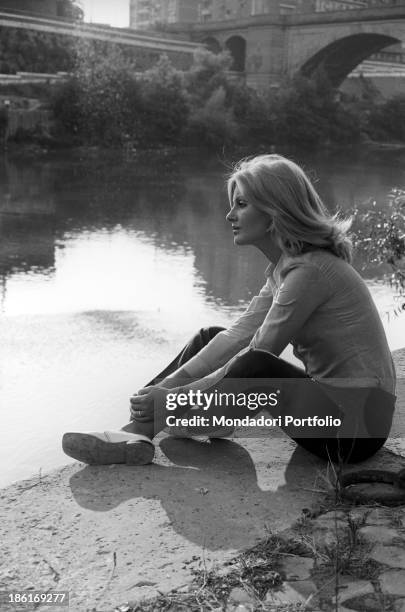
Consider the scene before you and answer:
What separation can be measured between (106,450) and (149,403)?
169 mm

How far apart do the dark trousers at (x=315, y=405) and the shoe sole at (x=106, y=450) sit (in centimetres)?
24

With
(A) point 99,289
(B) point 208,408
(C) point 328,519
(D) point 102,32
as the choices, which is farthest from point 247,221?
(D) point 102,32

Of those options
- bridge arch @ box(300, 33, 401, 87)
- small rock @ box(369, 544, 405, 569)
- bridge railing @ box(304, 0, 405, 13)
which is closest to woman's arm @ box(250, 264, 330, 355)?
small rock @ box(369, 544, 405, 569)

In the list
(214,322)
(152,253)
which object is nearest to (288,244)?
(214,322)

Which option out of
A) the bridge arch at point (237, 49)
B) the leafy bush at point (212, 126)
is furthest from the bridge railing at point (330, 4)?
the leafy bush at point (212, 126)

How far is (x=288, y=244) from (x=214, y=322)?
3537 mm

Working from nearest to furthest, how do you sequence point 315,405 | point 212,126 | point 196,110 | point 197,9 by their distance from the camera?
1. point 315,405
2. point 212,126
3. point 196,110
4. point 197,9

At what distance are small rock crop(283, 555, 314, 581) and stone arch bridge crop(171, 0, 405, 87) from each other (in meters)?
29.5

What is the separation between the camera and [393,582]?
1.53 m

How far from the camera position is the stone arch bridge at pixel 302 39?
29.7 m

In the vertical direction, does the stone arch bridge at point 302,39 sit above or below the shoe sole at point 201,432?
above

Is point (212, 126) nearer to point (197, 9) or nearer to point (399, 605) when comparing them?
point (399, 605)

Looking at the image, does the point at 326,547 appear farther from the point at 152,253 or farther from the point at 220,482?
the point at 152,253

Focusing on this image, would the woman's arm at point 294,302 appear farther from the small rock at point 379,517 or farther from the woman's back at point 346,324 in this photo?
the small rock at point 379,517
